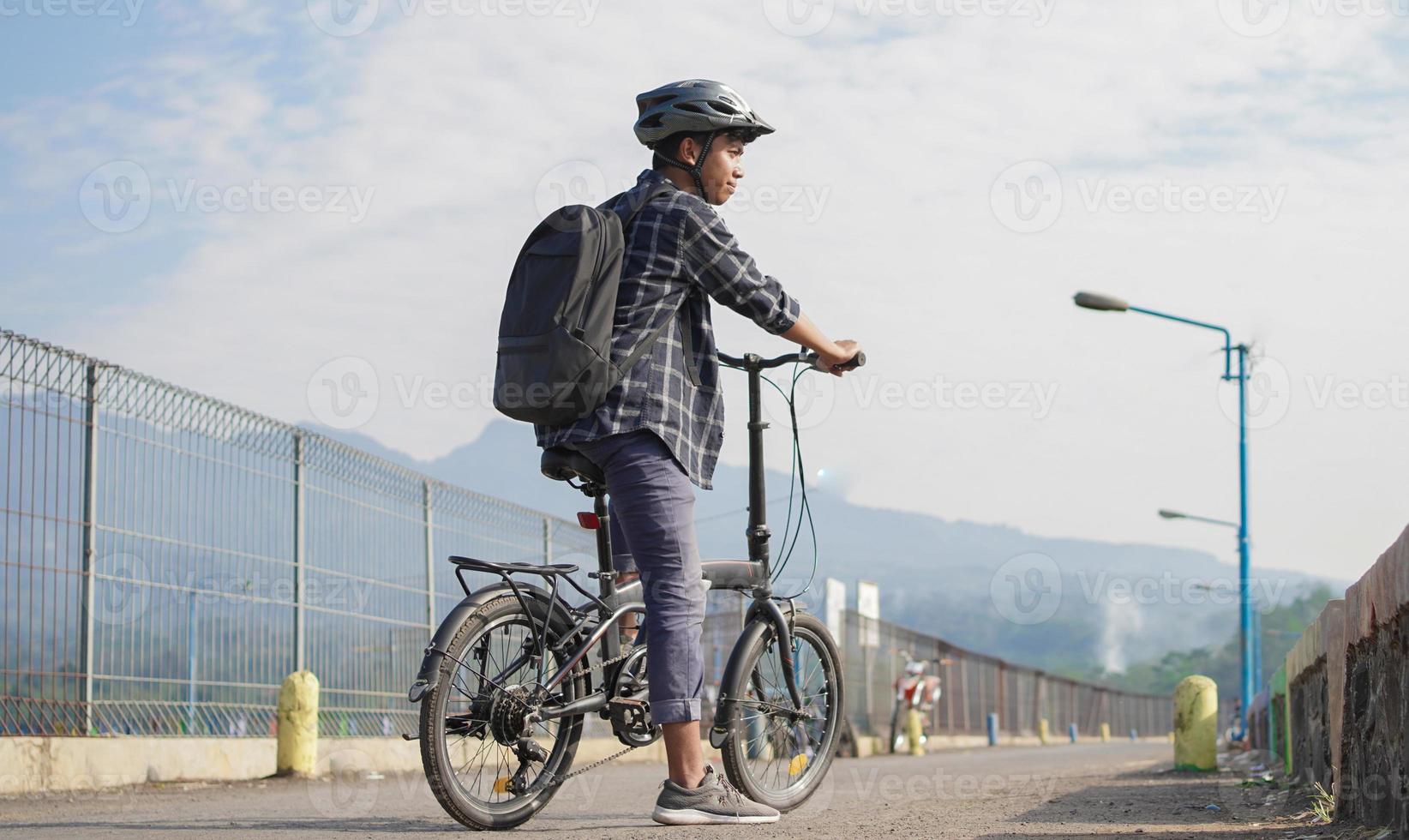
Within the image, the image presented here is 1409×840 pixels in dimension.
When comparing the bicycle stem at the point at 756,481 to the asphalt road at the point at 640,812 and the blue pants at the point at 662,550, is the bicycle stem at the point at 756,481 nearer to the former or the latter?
the blue pants at the point at 662,550

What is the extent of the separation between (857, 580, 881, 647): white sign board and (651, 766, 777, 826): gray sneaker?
19062 millimetres

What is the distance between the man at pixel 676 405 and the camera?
4.56 metres

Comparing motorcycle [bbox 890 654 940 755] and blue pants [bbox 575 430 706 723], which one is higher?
blue pants [bbox 575 430 706 723]

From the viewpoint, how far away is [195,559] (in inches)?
354

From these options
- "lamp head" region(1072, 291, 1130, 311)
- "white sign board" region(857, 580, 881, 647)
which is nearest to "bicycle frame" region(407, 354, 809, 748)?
"white sign board" region(857, 580, 881, 647)

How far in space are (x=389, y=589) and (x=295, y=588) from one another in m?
1.42

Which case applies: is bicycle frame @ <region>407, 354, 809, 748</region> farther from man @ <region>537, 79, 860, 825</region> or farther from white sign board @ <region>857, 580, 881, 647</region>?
white sign board @ <region>857, 580, 881, 647</region>

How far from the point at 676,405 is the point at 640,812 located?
71.4 inches

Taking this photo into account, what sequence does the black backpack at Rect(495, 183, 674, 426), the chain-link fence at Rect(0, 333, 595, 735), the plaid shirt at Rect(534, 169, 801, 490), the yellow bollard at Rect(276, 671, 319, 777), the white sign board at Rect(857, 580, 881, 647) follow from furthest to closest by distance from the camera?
the white sign board at Rect(857, 580, 881, 647)
the yellow bollard at Rect(276, 671, 319, 777)
the chain-link fence at Rect(0, 333, 595, 735)
the plaid shirt at Rect(534, 169, 801, 490)
the black backpack at Rect(495, 183, 674, 426)

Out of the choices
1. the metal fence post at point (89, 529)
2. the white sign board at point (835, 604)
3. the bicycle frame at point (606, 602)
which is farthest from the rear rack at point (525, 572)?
the white sign board at point (835, 604)

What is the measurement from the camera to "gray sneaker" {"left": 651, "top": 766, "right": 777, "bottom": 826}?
4.56 metres

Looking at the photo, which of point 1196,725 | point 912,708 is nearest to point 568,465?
point 1196,725

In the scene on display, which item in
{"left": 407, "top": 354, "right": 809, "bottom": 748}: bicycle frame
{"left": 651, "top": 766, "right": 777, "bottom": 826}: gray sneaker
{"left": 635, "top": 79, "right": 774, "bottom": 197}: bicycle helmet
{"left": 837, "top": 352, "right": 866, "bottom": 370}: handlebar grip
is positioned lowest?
{"left": 651, "top": 766, "right": 777, "bottom": 826}: gray sneaker

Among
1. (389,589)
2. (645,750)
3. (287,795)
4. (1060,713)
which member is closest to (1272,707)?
(645,750)
